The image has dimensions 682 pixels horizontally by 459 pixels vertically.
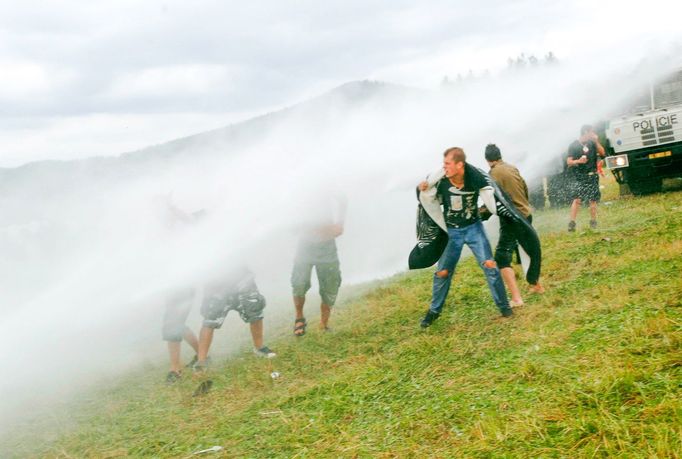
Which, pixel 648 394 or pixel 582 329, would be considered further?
pixel 582 329

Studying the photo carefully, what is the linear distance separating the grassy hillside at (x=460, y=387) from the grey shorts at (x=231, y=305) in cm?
53

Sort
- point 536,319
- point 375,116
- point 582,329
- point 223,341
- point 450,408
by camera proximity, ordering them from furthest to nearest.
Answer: point 375,116
point 223,341
point 536,319
point 582,329
point 450,408

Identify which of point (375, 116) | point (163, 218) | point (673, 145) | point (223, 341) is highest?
point (375, 116)

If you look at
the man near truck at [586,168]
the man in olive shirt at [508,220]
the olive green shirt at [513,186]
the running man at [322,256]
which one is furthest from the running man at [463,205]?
the man near truck at [586,168]

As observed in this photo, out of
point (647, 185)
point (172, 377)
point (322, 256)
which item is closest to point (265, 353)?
point (172, 377)

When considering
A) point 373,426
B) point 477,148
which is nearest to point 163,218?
point 373,426

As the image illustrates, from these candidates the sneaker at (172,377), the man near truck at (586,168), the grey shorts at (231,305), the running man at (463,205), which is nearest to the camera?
the running man at (463,205)

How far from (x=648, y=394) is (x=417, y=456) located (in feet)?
4.62

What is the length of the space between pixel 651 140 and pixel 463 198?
855 centimetres

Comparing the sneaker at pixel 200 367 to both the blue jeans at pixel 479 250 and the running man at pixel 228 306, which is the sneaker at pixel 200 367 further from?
the blue jeans at pixel 479 250

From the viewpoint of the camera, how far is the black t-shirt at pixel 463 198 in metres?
6.11

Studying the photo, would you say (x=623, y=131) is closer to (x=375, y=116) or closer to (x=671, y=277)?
(x=375, y=116)

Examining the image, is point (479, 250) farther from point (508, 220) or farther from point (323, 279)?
point (323, 279)

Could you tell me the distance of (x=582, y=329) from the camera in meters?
5.05
